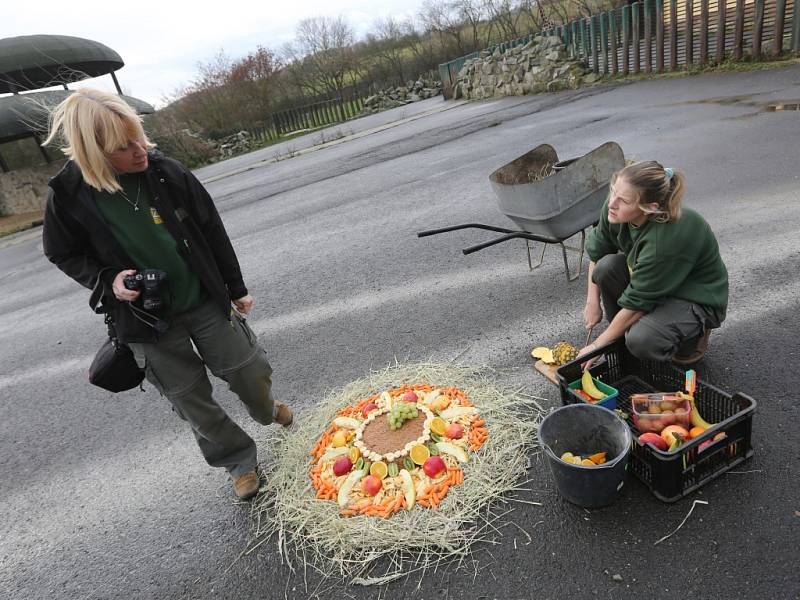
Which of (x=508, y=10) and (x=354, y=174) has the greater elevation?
(x=508, y=10)

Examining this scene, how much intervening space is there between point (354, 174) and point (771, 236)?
915 centimetres

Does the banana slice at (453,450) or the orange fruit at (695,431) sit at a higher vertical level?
the orange fruit at (695,431)

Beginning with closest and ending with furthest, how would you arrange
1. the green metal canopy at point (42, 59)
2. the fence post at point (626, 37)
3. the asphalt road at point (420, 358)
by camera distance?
the asphalt road at point (420, 358), the fence post at point (626, 37), the green metal canopy at point (42, 59)

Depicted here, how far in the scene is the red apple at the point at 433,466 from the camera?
2.88m

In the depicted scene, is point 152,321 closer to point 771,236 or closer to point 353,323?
point 353,323

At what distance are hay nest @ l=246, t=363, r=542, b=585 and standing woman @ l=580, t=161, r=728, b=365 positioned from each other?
738 mm

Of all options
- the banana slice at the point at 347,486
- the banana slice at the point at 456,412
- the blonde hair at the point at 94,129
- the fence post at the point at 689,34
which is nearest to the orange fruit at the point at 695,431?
the banana slice at the point at 456,412

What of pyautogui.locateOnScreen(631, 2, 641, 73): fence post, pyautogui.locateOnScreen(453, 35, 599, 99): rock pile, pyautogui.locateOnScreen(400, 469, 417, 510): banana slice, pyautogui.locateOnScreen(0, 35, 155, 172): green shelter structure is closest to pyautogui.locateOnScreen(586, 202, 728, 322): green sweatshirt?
pyautogui.locateOnScreen(400, 469, 417, 510): banana slice

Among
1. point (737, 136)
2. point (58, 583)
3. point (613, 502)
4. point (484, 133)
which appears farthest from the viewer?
point (484, 133)

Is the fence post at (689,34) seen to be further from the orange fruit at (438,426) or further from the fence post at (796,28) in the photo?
the orange fruit at (438,426)

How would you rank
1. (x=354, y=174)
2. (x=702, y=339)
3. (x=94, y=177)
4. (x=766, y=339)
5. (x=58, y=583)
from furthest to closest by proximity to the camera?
(x=354, y=174), (x=766, y=339), (x=702, y=339), (x=58, y=583), (x=94, y=177)

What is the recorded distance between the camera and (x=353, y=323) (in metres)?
5.10

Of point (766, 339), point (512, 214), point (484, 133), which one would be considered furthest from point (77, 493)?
point (484, 133)

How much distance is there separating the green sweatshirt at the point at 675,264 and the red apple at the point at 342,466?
6.12ft
